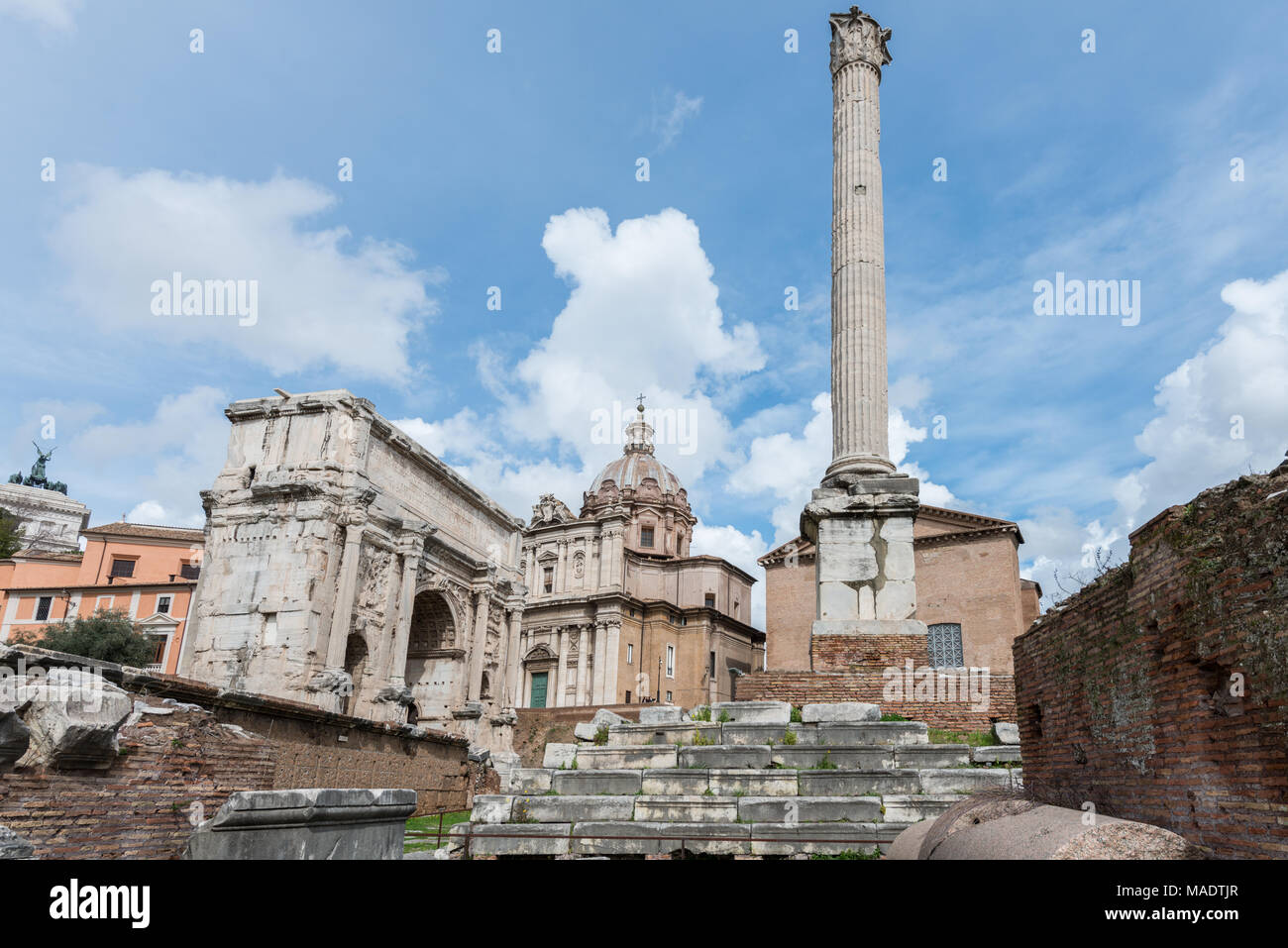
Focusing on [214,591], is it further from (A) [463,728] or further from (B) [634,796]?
(B) [634,796]

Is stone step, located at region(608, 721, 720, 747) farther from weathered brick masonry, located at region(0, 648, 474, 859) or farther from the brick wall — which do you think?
the brick wall

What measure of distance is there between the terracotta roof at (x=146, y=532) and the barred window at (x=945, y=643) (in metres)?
37.0

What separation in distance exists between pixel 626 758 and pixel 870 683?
3454 millimetres

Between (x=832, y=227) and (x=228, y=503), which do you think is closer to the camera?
(x=832, y=227)

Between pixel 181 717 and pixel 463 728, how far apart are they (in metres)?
23.6

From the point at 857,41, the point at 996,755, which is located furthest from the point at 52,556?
the point at 996,755

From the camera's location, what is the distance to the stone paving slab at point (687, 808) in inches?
357

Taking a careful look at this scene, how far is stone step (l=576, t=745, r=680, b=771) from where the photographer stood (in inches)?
403

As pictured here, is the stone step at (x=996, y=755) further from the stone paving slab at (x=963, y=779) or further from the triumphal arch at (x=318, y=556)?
the triumphal arch at (x=318, y=556)

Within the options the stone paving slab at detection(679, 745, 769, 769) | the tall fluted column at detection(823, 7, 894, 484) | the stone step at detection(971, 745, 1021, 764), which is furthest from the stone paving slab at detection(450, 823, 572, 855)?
the tall fluted column at detection(823, 7, 894, 484)

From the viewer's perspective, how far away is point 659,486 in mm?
59656

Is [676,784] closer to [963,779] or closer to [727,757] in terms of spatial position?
[727,757]
